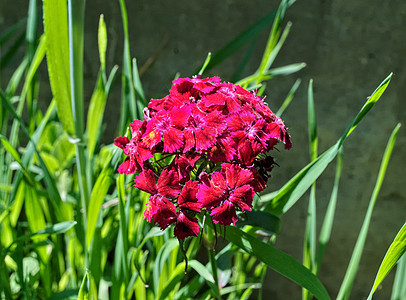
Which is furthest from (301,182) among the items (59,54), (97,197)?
(59,54)

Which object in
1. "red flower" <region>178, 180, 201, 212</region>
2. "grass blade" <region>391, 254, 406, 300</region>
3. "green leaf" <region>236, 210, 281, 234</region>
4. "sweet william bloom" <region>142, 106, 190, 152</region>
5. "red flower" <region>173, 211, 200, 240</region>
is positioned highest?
"sweet william bloom" <region>142, 106, 190, 152</region>

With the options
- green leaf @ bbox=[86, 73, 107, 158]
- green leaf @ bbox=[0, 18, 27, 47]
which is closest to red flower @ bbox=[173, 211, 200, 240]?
green leaf @ bbox=[86, 73, 107, 158]

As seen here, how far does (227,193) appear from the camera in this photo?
56 cm

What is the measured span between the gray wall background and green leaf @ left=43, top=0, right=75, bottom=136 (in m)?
0.44

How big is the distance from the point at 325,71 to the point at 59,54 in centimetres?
71

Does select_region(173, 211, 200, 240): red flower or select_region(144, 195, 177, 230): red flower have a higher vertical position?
select_region(144, 195, 177, 230): red flower

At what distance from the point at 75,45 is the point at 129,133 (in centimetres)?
18

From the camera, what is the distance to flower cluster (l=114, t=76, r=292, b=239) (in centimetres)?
56

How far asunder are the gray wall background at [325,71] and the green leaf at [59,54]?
44cm

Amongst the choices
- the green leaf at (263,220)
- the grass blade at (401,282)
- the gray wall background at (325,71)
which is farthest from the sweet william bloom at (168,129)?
the gray wall background at (325,71)

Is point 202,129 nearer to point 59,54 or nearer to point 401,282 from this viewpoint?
point 59,54

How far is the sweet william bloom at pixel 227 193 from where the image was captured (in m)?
0.56

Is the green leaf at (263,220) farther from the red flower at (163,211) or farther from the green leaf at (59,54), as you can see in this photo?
the green leaf at (59,54)

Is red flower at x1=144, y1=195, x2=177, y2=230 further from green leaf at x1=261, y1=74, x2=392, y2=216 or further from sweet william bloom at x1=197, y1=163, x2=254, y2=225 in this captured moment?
green leaf at x1=261, y1=74, x2=392, y2=216
